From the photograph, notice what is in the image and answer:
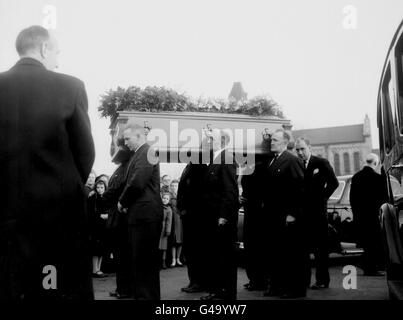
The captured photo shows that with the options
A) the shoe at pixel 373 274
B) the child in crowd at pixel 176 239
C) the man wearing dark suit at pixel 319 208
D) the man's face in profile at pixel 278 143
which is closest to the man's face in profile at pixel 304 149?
the man wearing dark suit at pixel 319 208

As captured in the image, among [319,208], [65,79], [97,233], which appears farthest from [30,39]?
[97,233]

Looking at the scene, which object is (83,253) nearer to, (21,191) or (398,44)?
(21,191)

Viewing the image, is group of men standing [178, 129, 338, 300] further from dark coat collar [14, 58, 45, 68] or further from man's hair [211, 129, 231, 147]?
dark coat collar [14, 58, 45, 68]

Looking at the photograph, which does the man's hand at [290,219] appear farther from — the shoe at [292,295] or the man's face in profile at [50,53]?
the man's face in profile at [50,53]

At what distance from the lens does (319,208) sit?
495cm

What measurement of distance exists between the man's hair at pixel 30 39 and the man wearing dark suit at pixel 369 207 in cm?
469

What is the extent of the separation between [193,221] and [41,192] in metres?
3.27

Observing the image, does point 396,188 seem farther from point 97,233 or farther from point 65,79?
point 97,233

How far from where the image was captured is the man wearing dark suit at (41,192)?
1.89 m

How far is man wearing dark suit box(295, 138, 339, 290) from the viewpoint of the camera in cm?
489

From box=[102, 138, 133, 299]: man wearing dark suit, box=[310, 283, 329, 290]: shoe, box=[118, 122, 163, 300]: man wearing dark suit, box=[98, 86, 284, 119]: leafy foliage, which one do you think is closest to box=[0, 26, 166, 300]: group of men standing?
box=[118, 122, 163, 300]: man wearing dark suit

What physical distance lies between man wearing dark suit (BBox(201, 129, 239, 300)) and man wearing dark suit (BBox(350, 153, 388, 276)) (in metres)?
2.28

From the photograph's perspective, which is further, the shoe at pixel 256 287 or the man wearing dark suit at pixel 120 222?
the shoe at pixel 256 287
